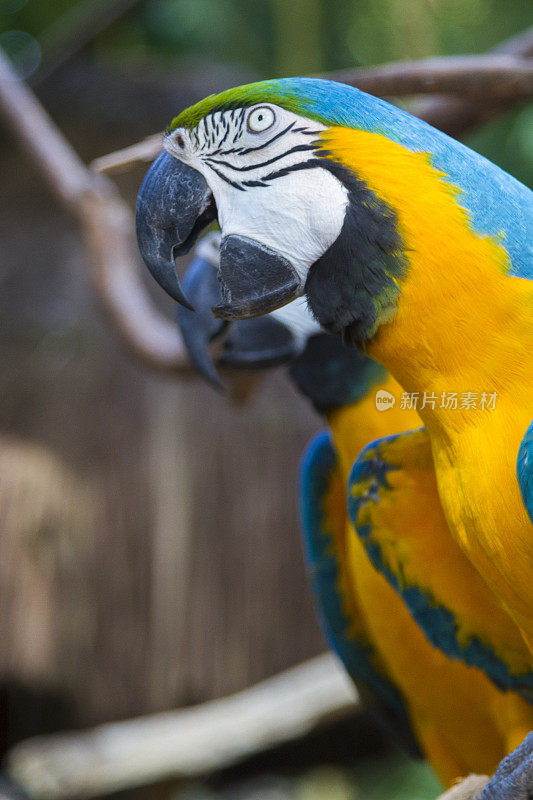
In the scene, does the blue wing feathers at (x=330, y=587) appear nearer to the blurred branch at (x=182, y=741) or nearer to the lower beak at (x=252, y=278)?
the lower beak at (x=252, y=278)

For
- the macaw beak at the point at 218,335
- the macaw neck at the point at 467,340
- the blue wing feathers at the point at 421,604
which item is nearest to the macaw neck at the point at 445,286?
the macaw neck at the point at 467,340

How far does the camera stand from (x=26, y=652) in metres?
2.42

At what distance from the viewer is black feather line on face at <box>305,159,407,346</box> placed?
690 millimetres

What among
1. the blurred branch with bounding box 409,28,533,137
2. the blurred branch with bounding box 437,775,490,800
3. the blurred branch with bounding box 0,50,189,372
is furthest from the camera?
the blurred branch with bounding box 0,50,189,372

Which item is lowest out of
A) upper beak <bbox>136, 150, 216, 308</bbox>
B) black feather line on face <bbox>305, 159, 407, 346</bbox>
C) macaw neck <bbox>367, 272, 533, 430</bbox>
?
macaw neck <bbox>367, 272, 533, 430</bbox>

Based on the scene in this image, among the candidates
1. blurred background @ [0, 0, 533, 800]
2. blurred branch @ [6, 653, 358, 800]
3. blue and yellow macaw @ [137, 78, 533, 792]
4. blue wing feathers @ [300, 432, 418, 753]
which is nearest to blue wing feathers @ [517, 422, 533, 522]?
blue and yellow macaw @ [137, 78, 533, 792]

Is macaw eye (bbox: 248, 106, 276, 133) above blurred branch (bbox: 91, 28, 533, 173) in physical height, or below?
above

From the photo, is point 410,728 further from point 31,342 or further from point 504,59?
point 31,342

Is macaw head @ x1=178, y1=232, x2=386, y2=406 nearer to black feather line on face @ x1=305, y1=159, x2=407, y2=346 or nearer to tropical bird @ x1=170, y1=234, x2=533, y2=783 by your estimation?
tropical bird @ x1=170, y1=234, x2=533, y2=783

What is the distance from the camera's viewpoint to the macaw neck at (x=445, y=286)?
0.69 metres

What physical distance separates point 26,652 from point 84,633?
0.18m

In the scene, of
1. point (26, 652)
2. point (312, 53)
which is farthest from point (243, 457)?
point (312, 53)

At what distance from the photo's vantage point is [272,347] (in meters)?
1.24

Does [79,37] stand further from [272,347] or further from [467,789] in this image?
[467,789]
